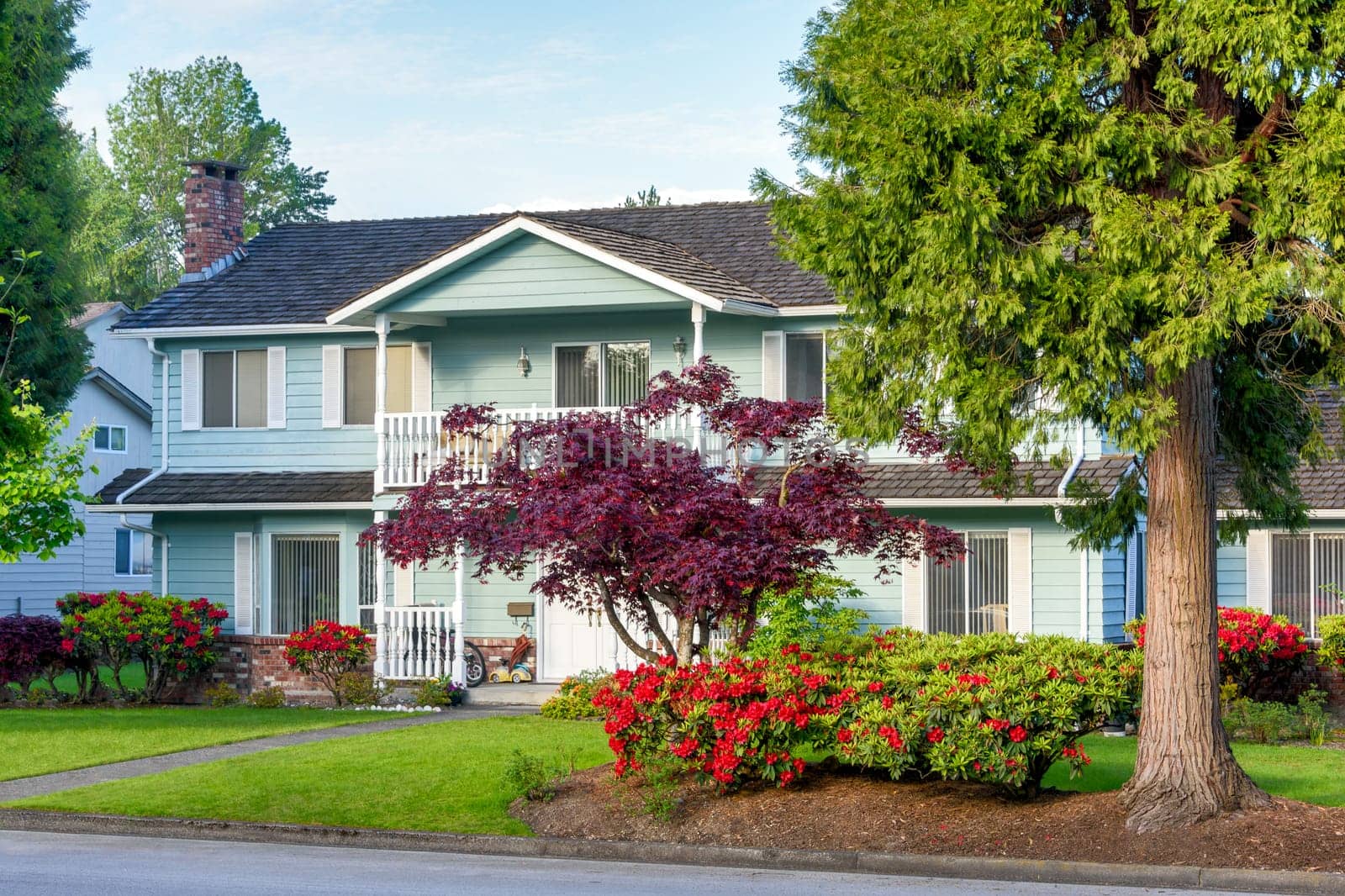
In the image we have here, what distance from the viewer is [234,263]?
95.0ft

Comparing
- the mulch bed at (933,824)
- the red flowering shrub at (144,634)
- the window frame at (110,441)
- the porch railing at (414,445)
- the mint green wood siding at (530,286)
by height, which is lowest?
the mulch bed at (933,824)

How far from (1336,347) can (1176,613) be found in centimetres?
239

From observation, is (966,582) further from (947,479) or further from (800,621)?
(800,621)

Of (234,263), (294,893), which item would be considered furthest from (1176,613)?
(234,263)

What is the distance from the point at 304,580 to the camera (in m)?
26.2

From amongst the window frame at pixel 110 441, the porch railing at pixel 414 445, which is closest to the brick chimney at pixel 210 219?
the porch railing at pixel 414 445

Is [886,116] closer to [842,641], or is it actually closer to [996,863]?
[996,863]

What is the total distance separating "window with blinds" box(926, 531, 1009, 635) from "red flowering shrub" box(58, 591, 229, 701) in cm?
1043

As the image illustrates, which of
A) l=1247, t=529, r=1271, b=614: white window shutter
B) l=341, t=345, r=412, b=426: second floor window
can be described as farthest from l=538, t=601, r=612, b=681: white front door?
l=1247, t=529, r=1271, b=614: white window shutter

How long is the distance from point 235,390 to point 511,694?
7.21 metres

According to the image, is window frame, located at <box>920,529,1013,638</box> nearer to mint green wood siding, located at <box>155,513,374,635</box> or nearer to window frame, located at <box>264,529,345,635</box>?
mint green wood siding, located at <box>155,513,374,635</box>

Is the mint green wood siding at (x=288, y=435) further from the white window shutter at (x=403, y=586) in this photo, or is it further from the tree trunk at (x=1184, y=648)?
the tree trunk at (x=1184, y=648)

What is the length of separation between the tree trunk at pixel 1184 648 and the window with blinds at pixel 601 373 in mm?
12701

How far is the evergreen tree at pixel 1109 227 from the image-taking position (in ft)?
37.8
